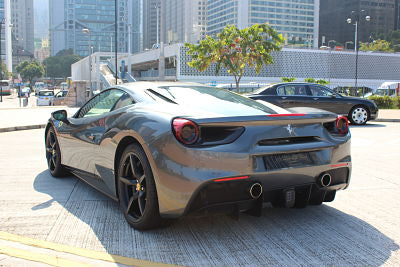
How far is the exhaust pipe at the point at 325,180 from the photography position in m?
3.54

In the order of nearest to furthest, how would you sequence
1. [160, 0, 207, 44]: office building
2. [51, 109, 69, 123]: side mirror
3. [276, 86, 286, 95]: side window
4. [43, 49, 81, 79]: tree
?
[51, 109, 69, 123]: side mirror → [276, 86, 286, 95]: side window → [43, 49, 81, 79]: tree → [160, 0, 207, 44]: office building

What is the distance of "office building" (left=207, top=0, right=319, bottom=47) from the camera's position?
151 m

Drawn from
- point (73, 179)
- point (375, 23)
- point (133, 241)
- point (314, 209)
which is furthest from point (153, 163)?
point (375, 23)


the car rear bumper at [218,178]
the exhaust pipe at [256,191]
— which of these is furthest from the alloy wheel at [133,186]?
the exhaust pipe at [256,191]

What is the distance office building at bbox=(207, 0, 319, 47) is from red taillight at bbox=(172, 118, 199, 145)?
150932 millimetres

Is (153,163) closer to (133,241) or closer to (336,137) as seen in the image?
(133,241)

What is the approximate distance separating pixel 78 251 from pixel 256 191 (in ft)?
4.49

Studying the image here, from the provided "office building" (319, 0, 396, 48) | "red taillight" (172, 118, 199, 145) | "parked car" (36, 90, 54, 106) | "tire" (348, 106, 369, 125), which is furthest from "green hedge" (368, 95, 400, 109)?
"office building" (319, 0, 396, 48)

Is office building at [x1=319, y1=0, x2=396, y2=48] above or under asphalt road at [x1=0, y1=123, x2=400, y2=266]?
above

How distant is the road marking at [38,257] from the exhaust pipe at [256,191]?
4.11 ft

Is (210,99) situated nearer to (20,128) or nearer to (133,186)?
(133,186)

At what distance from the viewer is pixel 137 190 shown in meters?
3.62

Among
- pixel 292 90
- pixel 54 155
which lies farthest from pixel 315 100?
pixel 54 155

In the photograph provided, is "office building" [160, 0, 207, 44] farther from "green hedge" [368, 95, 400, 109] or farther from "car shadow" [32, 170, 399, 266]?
"car shadow" [32, 170, 399, 266]
